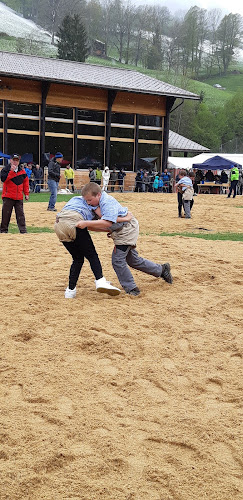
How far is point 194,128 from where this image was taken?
8112 centimetres

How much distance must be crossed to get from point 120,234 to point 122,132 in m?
28.7

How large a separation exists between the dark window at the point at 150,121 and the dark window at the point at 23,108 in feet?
23.1

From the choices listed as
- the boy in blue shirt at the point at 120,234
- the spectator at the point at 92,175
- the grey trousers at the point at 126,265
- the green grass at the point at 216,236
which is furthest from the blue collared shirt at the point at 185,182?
the spectator at the point at 92,175

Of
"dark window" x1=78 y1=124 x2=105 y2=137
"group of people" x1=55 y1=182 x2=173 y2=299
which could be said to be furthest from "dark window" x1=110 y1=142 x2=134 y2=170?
"group of people" x1=55 y1=182 x2=173 y2=299

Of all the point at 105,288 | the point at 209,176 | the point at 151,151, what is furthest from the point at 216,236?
the point at 209,176

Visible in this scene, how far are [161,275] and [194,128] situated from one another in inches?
3001

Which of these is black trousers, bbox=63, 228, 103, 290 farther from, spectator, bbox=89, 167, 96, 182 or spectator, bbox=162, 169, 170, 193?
spectator, bbox=162, 169, 170, 193

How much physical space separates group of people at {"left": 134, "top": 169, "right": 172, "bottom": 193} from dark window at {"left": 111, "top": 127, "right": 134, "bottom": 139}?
2398 millimetres

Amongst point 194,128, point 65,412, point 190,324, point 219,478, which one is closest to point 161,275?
point 190,324

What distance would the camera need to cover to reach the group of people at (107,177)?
31777 millimetres

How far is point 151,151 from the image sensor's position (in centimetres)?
3638

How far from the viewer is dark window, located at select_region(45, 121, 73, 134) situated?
3225cm

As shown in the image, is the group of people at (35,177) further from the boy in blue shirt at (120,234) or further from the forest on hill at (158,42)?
the forest on hill at (158,42)

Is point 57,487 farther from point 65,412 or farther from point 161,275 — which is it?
point 161,275
